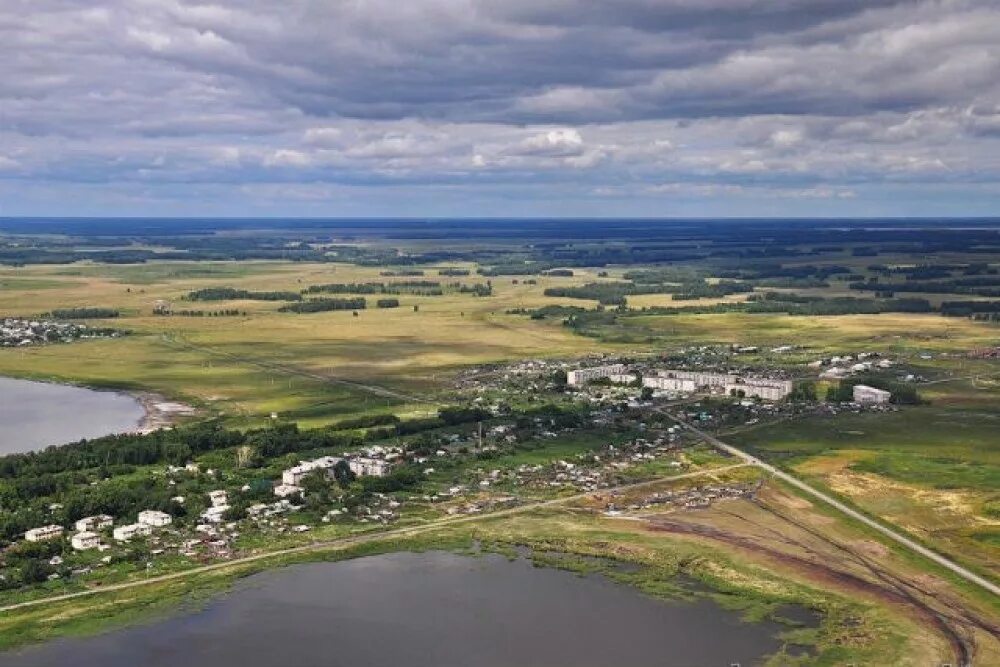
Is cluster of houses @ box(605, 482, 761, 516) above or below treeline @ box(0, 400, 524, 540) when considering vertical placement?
below

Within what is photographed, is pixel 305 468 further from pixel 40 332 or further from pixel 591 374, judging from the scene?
pixel 40 332

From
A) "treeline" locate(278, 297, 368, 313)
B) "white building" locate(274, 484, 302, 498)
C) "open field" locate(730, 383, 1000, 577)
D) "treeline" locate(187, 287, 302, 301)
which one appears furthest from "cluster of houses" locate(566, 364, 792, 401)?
"treeline" locate(187, 287, 302, 301)

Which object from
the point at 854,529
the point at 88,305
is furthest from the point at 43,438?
the point at 88,305

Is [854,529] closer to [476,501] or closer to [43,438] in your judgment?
[476,501]

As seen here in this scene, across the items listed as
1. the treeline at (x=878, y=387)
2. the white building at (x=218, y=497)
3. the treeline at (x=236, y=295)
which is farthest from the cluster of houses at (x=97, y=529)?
the treeline at (x=236, y=295)

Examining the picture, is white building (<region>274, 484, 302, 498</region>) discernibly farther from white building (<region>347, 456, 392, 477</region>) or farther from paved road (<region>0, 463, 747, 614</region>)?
paved road (<region>0, 463, 747, 614</region>)

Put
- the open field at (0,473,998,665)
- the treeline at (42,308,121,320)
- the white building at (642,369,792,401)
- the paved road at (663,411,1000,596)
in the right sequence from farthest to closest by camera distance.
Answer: the treeline at (42,308,121,320), the white building at (642,369,792,401), the paved road at (663,411,1000,596), the open field at (0,473,998,665)
